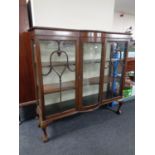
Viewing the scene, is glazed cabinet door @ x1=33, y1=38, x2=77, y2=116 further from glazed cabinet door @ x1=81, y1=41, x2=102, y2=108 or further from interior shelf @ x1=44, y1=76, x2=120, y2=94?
glazed cabinet door @ x1=81, y1=41, x2=102, y2=108

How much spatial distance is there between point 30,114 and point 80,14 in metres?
1.82

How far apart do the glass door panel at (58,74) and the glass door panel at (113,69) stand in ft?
2.11

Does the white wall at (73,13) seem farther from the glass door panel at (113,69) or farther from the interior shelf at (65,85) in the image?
the interior shelf at (65,85)

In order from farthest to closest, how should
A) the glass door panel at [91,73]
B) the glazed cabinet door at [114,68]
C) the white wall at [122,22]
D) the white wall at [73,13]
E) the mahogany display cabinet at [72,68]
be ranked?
the white wall at [122,22] → the glazed cabinet door at [114,68] → the glass door panel at [91,73] → the white wall at [73,13] → the mahogany display cabinet at [72,68]

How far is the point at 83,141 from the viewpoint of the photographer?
187 cm

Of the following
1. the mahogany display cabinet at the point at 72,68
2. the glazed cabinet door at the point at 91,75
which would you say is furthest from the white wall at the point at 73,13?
the glazed cabinet door at the point at 91,75

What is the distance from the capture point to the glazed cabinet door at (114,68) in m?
2.26

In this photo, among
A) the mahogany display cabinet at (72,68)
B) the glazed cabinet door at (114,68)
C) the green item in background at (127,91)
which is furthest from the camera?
the green item in background at (127,91)

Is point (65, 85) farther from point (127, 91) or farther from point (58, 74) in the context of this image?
point (127, 91)

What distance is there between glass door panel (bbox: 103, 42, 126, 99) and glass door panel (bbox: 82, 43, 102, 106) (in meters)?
0.19

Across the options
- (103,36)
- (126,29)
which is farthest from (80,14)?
(126,29)

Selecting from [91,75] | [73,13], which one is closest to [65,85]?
[91,75]

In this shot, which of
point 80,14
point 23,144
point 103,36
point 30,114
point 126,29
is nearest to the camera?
point 23,144
